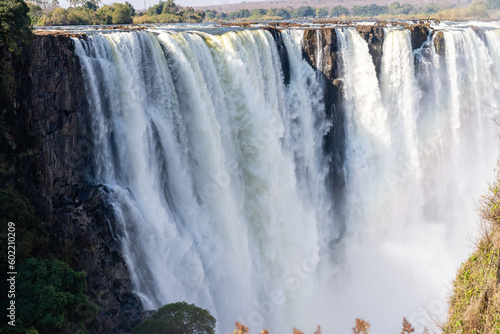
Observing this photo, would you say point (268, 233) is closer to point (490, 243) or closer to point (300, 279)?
point (300, 279)

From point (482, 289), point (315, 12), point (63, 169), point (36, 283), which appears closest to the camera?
point (482, 289)

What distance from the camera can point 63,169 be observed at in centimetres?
1566

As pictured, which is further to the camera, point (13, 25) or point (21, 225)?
point (13, 25)

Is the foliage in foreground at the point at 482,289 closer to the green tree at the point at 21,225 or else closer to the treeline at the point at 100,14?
the green tree at the point at 21,225

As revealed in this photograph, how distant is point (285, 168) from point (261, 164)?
1.88 metres

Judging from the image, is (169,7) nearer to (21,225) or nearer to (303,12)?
(21,225)

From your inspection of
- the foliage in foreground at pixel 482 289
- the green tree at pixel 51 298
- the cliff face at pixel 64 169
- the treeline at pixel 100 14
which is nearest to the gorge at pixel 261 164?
the cliff face at pixel 64 169

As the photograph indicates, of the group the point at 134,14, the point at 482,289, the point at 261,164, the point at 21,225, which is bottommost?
the point at 21,225

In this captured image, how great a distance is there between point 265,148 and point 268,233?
334 cm

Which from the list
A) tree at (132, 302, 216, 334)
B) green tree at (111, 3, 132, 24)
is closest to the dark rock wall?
tree at (132, 302, 216, 334)

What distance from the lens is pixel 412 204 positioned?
98.2 feet

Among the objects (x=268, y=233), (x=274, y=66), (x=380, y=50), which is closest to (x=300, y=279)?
(x=268, y=233)

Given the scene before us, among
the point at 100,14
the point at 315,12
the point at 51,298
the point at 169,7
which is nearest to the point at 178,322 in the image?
the point at 51,298

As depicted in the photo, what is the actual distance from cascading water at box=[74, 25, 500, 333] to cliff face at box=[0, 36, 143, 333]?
0.50 m
